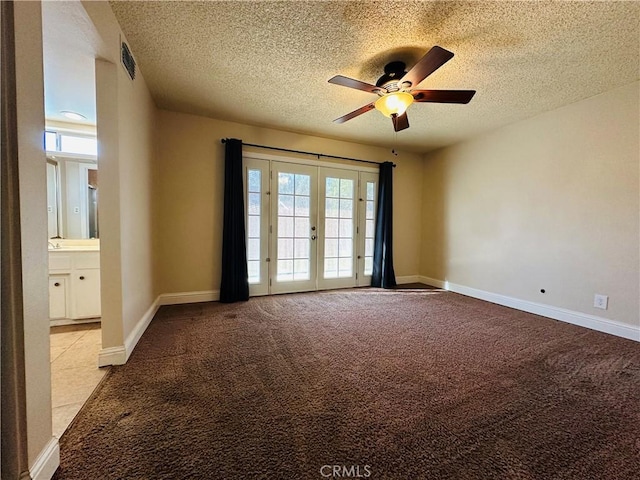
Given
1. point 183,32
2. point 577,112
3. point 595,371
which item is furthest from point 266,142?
point 595,371

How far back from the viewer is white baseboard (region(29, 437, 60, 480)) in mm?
1025

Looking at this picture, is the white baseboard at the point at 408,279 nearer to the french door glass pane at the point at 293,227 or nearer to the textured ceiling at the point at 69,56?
the french door glass pane at the point at 293,227

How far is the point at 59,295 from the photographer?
2697 millimetres

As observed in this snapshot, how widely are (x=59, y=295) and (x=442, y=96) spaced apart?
4055 mm

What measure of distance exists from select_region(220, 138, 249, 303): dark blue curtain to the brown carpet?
2.96 ft

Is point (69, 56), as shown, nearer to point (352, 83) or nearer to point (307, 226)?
point (352, 83)

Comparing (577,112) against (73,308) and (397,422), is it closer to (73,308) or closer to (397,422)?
(397,422)

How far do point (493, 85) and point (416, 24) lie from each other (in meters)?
1.31

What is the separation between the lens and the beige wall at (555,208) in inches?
105

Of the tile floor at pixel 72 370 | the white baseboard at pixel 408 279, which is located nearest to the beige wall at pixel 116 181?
the tile floor at pixel 72 370

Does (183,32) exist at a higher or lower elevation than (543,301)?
higher

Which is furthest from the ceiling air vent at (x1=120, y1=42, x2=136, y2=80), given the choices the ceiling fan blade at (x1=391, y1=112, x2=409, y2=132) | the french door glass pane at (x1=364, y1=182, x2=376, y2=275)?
the french door glass pane at (x1=364, y1=182, x2=376, y2=275)

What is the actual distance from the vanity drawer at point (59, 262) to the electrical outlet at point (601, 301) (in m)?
5.48

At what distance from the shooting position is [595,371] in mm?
2025
